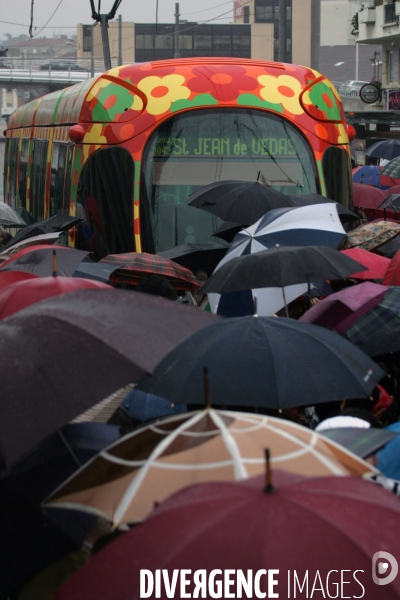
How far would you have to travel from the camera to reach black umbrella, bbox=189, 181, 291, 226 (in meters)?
8.50

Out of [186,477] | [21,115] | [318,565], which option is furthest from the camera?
[21,115]

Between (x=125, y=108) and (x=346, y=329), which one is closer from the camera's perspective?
(x=346, y=329)

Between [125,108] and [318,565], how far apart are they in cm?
812

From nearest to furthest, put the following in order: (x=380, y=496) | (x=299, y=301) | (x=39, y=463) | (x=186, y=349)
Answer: (x=380, y=496), (x=39, y=463), (x=186, y=349), (x=299, y=301)

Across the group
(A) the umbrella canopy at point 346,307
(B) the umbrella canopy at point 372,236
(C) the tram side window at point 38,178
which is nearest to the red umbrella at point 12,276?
(A) the umbrella canopy at point 346,307

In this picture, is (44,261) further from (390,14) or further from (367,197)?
(390,14)

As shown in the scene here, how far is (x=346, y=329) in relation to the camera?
5.59 metres

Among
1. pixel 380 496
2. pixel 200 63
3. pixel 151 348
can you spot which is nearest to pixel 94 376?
pixel 151 348

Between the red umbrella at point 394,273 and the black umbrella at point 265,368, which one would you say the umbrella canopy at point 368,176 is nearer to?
the red umbrella at point 394,273

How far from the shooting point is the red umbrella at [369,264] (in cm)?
740

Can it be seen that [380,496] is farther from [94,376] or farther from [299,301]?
[299,301]

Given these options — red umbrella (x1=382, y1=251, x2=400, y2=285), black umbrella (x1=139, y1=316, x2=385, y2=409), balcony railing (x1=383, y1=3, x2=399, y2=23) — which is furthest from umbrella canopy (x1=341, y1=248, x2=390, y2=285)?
balcony railing (x1=383, y1=3, x2=399, y2=23)

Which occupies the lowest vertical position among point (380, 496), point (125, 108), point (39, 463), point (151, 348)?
point (39, 463)

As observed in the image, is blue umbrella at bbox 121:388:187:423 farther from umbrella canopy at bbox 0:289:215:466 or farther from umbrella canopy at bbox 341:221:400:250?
umbrella canopy at bbox 341:221:400:250
